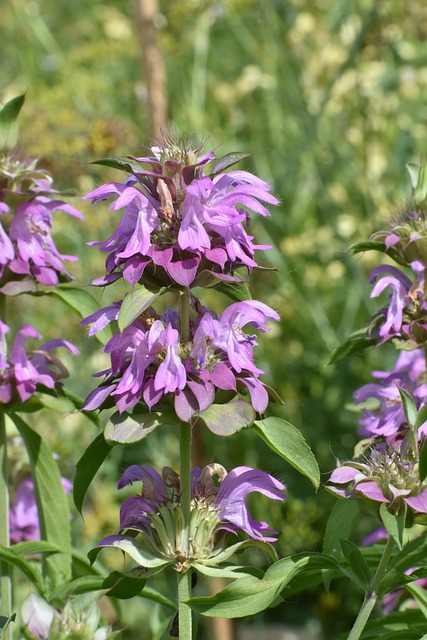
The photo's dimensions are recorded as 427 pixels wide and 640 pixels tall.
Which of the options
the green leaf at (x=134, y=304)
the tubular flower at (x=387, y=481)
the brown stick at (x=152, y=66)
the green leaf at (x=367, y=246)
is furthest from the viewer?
the brown stick at (x=152, y=66)

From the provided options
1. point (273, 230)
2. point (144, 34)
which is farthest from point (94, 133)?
point (273, 230)

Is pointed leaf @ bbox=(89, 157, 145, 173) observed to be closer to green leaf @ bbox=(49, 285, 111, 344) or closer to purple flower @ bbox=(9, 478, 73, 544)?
green leaf @ bbox=(49, 285, 111, 344)

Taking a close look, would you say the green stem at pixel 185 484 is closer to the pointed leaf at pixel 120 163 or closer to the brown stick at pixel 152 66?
the pointed leaf at pixel 120 163

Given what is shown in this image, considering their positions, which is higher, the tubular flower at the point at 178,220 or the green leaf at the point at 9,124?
the green leaf at the point at 9,124

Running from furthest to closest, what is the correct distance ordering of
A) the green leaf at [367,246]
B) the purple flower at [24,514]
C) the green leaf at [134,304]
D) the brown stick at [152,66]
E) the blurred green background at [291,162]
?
the blurred green background at [291,162] < the brown stick at [152,66] < the purple flower at [24,514] < the green leaf at [367,246] < the green leaf at [134,304]

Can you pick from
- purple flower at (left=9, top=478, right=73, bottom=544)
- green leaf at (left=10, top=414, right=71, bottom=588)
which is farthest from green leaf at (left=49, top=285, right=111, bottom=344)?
purple flower at (left=9, top=478, right=73, bottom=544)

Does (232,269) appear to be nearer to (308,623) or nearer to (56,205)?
(56,205)

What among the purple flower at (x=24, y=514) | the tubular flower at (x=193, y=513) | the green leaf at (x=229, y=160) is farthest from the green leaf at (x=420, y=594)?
the purple flower at (x=24, y=514)
